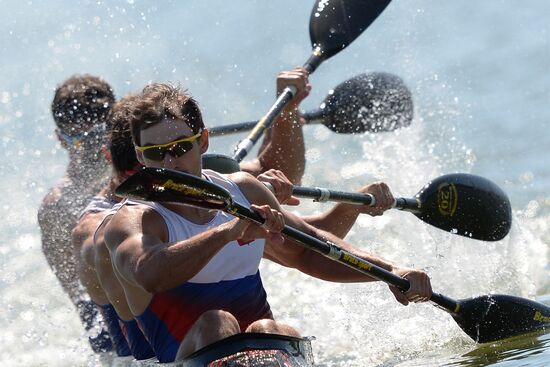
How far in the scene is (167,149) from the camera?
4.32 metres

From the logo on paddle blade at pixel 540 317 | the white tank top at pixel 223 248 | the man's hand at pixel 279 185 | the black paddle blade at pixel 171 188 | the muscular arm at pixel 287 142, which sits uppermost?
the black paddle blade at pixel 171 188

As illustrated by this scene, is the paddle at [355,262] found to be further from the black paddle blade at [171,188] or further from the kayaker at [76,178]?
the kayaker at [76,178]

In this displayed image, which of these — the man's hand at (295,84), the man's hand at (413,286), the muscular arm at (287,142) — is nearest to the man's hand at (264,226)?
the man's hand at (413,286)

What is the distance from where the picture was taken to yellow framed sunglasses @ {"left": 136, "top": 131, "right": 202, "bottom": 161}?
4.32m

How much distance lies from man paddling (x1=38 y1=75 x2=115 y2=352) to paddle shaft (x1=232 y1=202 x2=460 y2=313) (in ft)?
6.31

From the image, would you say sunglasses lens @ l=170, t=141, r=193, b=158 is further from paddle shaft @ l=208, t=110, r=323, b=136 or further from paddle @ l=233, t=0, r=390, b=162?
paddle @ l=233, t=0, r=390, b=162

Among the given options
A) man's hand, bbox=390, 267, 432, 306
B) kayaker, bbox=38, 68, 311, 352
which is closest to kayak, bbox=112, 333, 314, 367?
man's hand, bbox=390, 267, 432, 306

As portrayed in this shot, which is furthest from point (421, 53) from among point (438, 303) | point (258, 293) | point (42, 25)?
point (258, 293)

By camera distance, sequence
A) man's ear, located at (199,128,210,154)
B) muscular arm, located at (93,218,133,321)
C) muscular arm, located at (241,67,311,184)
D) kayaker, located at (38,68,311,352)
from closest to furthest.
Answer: man's ear, located at (199,128,210,154) → muscular arm, located at (93,218,133,321) → kayaker, located at (38,68,311,352) → muscular arm, located at (241,67,311,184)

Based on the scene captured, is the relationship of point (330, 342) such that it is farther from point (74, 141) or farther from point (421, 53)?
point (421, 53)

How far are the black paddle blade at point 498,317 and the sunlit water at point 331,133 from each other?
29 cm

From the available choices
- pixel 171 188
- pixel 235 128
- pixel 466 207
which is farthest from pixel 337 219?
pixel 171 188

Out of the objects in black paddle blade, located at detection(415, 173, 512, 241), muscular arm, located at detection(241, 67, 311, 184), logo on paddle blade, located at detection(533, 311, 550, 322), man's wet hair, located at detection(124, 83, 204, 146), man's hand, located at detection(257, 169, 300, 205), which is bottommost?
logo on paddle blade, located at detection(533, 311, 550, 322)

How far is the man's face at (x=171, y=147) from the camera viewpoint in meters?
4.32
